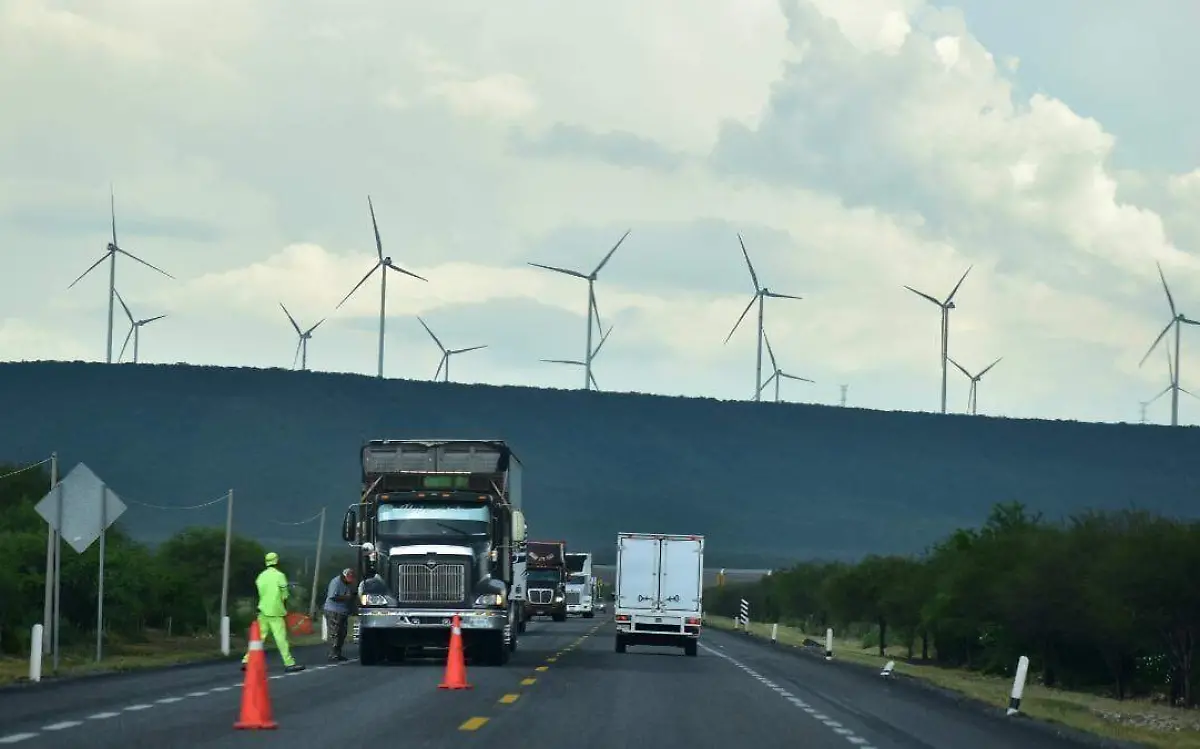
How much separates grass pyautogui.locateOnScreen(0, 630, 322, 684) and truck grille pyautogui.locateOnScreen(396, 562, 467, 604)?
5238mm

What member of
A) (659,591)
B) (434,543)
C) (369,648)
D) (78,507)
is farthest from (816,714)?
(659,591)

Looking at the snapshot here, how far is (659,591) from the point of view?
56375mm

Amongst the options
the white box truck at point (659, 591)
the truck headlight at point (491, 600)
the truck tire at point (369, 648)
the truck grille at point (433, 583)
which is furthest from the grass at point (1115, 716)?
the truck tire at point (369, 648)

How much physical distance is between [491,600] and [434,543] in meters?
1.59

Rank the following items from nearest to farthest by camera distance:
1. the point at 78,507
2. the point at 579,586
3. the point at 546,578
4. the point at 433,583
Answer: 1. the point at 78,507
2. the point at 433,583
3. the point at 546,578
4. the point at 579,586

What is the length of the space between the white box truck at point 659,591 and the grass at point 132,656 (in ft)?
30.0

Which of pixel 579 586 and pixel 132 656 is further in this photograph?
pixel 579 586

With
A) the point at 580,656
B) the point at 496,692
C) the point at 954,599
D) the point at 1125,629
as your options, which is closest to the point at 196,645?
the point at 580,656

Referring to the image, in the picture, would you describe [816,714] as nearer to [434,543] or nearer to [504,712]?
[504,712]

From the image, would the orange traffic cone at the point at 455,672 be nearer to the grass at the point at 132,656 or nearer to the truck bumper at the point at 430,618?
the grass at the point at 132,656

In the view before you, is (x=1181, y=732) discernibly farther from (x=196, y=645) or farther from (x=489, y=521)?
(x=196, y=645)

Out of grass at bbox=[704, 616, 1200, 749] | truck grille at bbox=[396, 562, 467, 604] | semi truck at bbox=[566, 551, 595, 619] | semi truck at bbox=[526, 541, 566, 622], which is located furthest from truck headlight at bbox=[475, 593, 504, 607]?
semi truck at bbox=[566, 551, 595, 619]

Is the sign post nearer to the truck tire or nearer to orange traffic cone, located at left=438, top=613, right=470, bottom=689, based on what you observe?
the truck tire

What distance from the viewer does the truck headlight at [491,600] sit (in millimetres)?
40156
